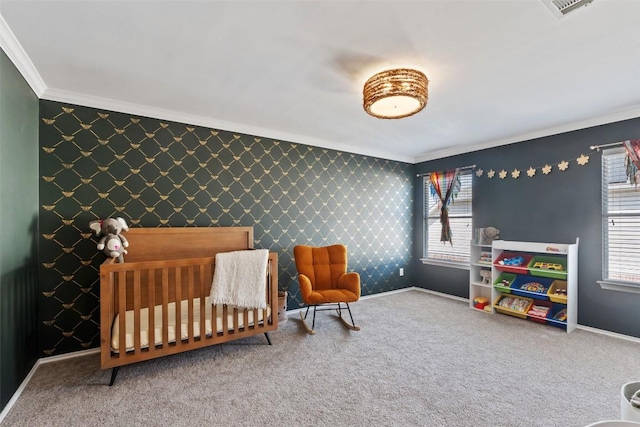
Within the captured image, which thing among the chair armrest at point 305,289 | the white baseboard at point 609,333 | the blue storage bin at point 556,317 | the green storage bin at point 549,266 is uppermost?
the green storage bin at point 549,266

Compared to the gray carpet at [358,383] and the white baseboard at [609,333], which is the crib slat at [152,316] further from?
the white baseboard at [609,333]

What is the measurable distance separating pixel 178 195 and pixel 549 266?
417cm

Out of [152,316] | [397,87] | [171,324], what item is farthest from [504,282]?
[152,316]

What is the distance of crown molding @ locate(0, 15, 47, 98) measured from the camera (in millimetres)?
1649

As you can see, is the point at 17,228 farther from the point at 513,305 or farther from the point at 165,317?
the point at 513,305

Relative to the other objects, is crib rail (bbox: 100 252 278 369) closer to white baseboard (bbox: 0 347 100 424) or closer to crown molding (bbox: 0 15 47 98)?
white baseboard (bbox: 0 347 100 424)

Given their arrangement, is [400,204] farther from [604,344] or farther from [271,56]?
[271,56]

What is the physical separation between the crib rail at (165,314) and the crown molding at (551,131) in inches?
129

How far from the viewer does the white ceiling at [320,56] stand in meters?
1.51

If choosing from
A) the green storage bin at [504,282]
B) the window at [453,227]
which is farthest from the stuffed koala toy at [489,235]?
the green storage bin at [504,282]

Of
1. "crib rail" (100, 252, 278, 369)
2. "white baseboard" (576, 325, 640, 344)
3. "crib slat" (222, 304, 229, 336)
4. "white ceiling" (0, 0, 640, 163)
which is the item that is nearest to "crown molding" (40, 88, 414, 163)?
"white ceiling" (0, 0, 640, 163)

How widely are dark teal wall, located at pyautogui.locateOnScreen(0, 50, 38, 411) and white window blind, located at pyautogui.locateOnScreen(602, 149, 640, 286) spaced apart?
5.09m

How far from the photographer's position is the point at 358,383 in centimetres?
205

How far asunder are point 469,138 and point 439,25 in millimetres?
2541
